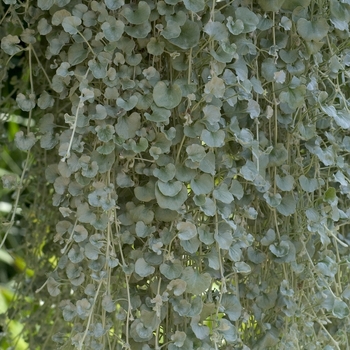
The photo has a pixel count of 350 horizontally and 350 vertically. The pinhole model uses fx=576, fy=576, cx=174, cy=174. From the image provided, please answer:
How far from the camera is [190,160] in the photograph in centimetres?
73

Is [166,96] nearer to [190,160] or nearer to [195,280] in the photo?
[190,160]

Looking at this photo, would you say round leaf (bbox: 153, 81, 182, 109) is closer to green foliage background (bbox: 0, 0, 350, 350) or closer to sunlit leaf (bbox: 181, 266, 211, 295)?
green foliage background (bbox: 0, 0, 350, 350)

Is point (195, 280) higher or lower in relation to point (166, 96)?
lower

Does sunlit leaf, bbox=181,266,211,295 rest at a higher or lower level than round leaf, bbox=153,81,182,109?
lower

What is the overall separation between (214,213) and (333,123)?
0.25m

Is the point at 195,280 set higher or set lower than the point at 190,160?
lower

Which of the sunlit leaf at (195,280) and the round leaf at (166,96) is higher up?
the round leaf at (166,96)

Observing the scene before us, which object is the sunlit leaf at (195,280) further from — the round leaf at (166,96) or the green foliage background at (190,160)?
the round leaf at (166,96)

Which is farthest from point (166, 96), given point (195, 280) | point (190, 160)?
point (195, 280)

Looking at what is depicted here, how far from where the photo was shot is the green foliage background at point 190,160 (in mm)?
711

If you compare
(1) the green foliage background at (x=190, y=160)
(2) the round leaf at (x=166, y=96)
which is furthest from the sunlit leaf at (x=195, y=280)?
(2) the round leaf at (x=166, y=96)

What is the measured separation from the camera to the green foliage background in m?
0.71

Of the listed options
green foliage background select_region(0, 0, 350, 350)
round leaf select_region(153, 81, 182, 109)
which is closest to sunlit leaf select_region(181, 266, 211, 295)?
green foliage background select_region(0, 0, 350, 350)

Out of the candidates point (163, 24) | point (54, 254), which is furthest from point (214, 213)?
point (54, 254)
